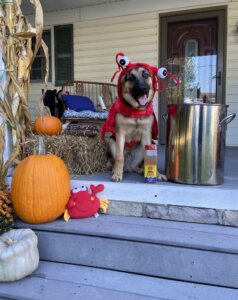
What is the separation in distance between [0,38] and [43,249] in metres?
1.54

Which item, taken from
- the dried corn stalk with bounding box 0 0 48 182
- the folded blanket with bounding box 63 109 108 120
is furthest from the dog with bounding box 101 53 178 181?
the folded blanket with bounding box 63 109 108 120

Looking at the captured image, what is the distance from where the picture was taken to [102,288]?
5.56ft

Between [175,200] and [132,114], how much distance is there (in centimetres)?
77

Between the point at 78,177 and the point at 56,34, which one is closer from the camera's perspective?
the point at 78,177

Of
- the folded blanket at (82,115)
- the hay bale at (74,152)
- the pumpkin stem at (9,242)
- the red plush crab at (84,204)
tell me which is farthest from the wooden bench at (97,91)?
the pumpkin stem at (9,242)

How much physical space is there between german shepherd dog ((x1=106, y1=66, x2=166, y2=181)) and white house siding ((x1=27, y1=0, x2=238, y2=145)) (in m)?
3.02

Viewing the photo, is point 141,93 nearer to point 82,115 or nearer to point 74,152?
point 74,152

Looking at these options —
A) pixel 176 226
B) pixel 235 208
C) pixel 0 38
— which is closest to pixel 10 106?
pixel 0 38

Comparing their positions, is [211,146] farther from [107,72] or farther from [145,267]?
[107,72]

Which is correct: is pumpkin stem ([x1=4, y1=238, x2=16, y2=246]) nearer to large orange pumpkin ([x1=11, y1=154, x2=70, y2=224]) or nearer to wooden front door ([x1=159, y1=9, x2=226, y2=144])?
large orange pumpkin ([x1=11, y1=154, x2=70, y2=224])

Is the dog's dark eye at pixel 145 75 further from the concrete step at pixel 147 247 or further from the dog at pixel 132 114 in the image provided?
the concrete step at pixel 147 247

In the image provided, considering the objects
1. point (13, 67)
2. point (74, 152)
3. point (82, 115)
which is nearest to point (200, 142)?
point (74, 152)

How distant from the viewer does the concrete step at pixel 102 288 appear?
1.62 metres

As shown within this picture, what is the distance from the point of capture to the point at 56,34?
6.22 metres
